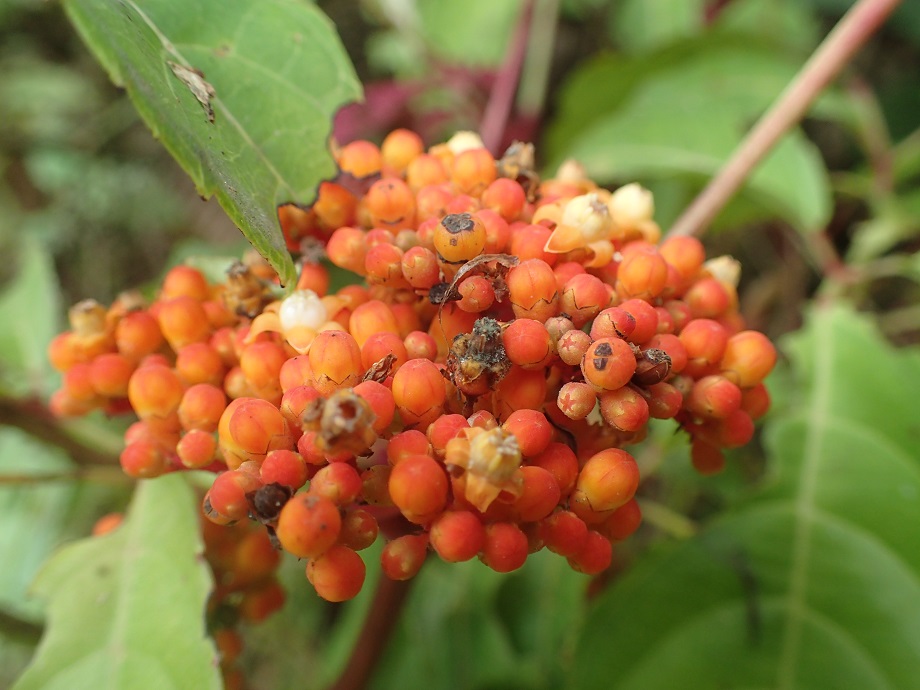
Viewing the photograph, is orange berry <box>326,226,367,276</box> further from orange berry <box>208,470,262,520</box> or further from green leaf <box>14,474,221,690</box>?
green leaf <box>14,474,221,690</box>

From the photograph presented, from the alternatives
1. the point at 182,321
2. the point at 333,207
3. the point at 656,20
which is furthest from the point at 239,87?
the point at 656,20

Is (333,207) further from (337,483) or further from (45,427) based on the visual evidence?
(45,427)

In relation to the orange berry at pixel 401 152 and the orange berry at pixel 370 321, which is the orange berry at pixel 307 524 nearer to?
the orange berry at pixel 370 321

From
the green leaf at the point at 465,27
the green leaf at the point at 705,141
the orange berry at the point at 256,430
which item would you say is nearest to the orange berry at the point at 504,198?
the orange berry at the point at 256,430

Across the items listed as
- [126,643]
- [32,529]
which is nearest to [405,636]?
[126,643]

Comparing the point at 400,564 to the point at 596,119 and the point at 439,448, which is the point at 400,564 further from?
the point at 596,119
